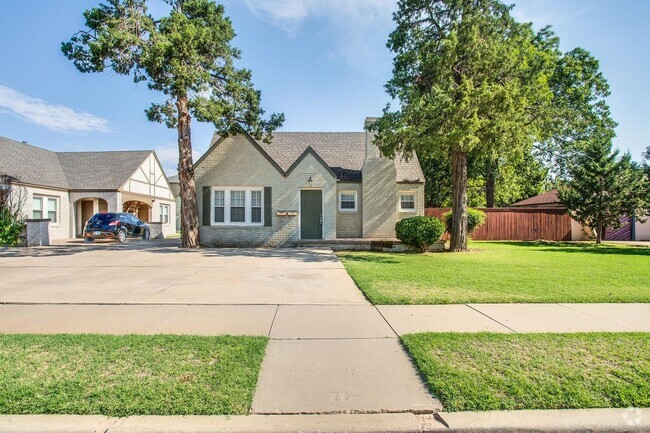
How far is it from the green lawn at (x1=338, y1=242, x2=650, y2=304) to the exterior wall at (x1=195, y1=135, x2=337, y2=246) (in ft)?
18.6

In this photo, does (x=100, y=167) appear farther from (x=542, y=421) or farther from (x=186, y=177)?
(x=542, y=421)

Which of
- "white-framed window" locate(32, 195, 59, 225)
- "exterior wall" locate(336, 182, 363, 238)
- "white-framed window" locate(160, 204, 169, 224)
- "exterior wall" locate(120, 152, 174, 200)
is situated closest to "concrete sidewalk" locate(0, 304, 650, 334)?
"exterior wall" locate(336, 182, 363, 238)

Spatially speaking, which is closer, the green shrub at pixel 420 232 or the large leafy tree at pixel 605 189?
the green shrub at pixel 420 232

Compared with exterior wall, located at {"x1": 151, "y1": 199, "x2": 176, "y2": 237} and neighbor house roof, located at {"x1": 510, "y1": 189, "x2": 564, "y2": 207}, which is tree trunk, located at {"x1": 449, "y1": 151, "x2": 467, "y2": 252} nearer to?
neighbor house roof, located at {"x1": 510, "y1": 189, "x2": 564, "y2": 207}

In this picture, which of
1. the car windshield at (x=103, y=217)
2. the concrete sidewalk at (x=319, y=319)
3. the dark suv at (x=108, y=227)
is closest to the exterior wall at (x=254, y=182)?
the dark suv at (x=108, y=227)

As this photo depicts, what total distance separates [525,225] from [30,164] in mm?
33412

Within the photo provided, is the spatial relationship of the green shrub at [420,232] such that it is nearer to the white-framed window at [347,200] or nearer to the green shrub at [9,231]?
the white-framed window at [347,200]

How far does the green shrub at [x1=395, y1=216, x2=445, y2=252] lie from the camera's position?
1409 cm

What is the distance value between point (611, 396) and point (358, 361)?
2.25m

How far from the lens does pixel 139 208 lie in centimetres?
2914

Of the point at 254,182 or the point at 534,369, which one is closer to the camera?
the point at 534,369

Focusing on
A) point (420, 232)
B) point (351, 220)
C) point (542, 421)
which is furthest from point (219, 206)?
point (542, 421)

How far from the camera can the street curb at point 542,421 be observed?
261 centimetres

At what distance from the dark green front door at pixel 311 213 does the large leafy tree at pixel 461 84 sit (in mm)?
4291
